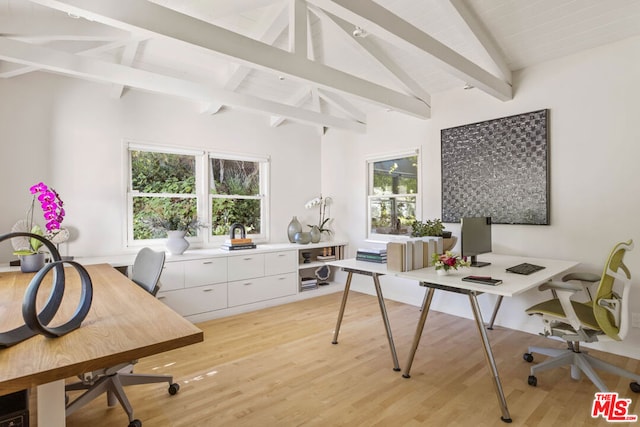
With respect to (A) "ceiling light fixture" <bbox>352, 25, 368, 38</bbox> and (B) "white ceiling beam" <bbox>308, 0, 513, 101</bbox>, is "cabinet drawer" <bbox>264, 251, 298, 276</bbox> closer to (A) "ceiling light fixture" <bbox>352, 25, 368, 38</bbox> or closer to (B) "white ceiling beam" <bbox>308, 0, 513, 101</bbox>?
(A) "ceiling light fixture" <bbox>352, 25, 368, 38</bbox>

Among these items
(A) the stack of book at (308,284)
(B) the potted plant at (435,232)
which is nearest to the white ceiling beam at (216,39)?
(B) the potted plant at (435,232)

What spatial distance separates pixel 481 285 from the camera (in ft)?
6.88

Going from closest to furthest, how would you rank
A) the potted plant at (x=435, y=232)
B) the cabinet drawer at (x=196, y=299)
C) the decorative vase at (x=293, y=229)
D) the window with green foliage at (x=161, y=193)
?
the potted plant at (x=435, y=232) < the cabinet drawer at (x=196, y=299) < the window with green foliage at (x=161, y=193) < the decorative vase at (x=293, y=229)

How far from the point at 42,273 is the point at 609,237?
384 cm

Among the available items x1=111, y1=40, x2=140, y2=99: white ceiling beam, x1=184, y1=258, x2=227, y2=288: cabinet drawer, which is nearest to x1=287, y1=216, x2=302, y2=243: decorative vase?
x1=184, y1=258, x2=227, y2=288: cabinet drawer

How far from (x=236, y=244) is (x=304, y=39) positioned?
242 centimetres

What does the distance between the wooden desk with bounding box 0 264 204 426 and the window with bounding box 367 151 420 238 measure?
3465 millimetres

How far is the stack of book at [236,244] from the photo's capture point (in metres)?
4.08

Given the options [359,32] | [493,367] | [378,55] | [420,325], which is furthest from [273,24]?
[493,367]

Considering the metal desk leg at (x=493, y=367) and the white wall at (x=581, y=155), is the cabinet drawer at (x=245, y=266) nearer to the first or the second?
the white wall at (x=581, y=155)

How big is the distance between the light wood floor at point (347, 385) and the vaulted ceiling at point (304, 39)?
2285 mm

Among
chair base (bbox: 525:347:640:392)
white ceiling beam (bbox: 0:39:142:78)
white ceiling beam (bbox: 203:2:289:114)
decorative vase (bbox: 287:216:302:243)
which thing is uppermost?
white ceiling beam (bbox: 203:2:289:114)

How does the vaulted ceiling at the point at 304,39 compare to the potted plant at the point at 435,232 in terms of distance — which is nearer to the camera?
the vaulted ceiling at the point at 304,39

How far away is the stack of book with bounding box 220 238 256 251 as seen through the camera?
4078 mm
